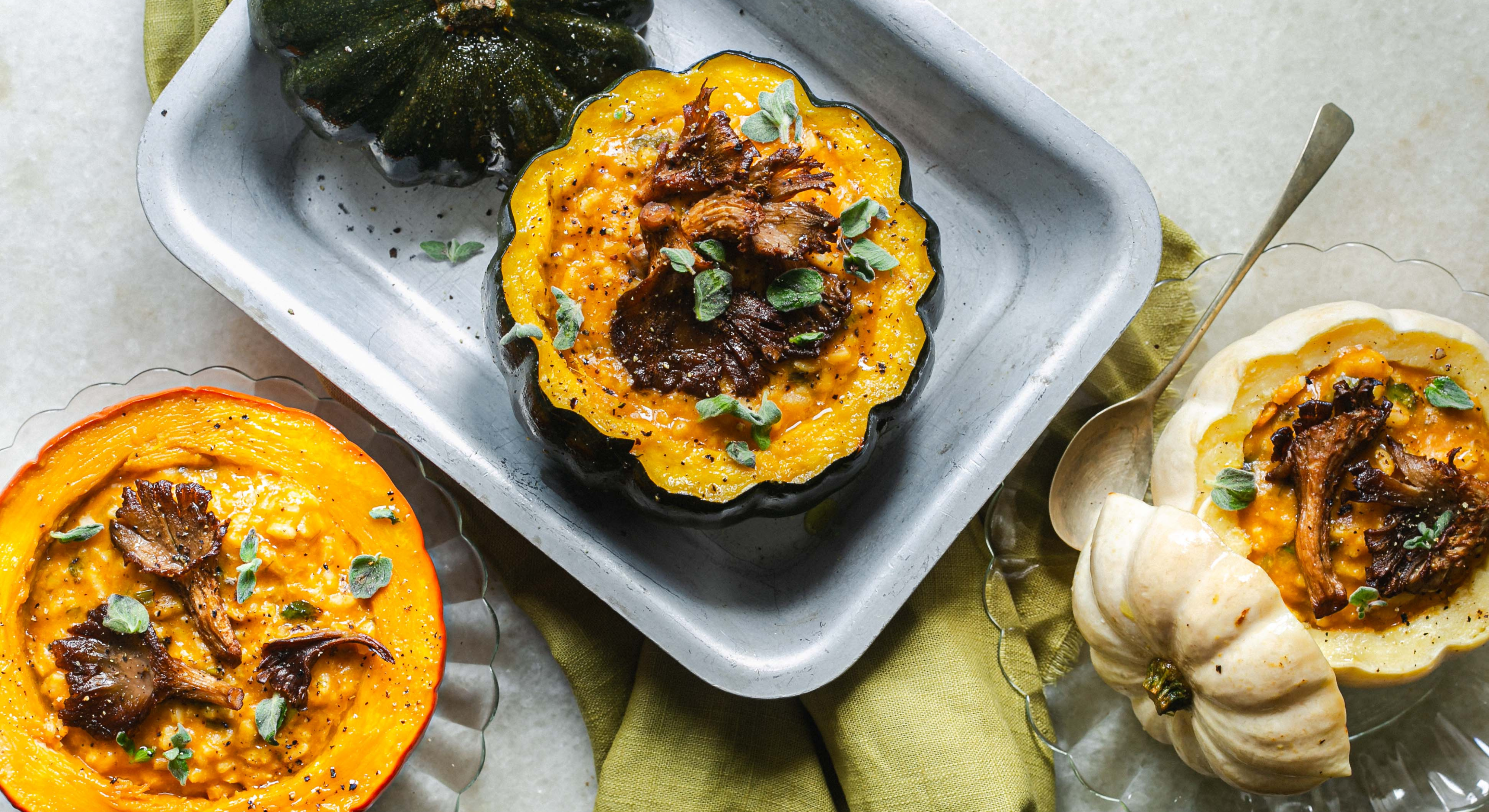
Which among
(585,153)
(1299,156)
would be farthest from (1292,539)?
(585,153)

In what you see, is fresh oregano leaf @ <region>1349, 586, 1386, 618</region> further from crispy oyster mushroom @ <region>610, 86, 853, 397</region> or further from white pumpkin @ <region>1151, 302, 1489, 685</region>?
crispy oyster mushroom @ <region>610, 86, 853, 397</region>

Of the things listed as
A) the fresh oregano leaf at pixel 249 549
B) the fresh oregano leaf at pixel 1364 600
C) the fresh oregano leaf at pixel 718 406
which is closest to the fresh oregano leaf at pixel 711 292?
the fresh oregano leaf at pixel 718 406

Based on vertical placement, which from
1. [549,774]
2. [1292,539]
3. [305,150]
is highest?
[1292,539]

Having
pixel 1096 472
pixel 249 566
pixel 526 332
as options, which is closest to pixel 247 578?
pixel 249 566

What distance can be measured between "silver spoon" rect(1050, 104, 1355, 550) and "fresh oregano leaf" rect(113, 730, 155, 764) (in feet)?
6.14

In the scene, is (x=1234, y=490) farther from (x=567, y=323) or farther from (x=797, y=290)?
(x=567, y=323)

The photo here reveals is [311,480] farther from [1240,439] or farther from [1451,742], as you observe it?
[1451,742]

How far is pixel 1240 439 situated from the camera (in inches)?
80.6

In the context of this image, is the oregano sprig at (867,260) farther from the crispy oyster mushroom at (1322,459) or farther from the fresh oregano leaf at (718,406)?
the crispy oyster mushroom at (1322,459)

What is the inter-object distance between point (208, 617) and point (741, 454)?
41.3 inches

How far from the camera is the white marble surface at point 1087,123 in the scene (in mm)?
2404

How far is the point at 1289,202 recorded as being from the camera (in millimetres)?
2248

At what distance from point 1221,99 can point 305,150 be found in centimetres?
216

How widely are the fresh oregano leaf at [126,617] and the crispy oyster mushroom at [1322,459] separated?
2165mm
